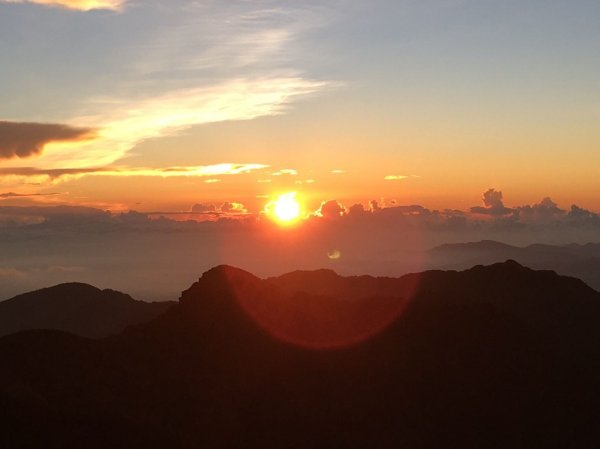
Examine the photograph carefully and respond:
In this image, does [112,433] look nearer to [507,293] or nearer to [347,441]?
[347,441]

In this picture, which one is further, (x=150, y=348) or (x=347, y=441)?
(x=150, y=348)

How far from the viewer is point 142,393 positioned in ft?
278

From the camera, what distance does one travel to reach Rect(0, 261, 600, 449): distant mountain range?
76875 millimetres

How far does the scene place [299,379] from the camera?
99.6 meters

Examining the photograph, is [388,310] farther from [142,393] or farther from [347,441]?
[142,393]

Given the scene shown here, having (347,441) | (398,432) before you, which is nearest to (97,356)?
(347,441)

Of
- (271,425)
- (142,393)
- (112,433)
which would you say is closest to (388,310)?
(271,425)

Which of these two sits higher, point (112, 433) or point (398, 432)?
point (112, 433)

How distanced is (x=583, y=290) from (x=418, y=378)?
80249 millimetres

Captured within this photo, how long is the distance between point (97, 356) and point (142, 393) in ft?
32.1

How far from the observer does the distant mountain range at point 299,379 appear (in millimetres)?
76875

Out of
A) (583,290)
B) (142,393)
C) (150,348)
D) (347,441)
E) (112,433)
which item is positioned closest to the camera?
(112,433)

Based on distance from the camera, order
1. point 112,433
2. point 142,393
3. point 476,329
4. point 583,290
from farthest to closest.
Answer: point 583,290 < point 476,329 < point 142,393 < point 112,433

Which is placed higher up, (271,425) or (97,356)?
(97,356)
